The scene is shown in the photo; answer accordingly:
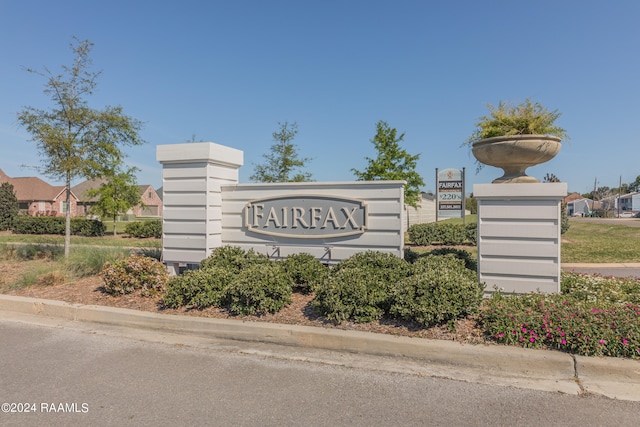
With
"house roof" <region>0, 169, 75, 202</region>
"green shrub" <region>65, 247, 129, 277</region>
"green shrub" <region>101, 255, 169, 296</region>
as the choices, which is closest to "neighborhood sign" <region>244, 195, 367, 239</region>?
"green shrub" <region>101, 255, 169, 296</region>

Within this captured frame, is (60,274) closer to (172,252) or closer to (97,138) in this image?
(172,252)

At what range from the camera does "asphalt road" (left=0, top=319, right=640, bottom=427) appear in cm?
298

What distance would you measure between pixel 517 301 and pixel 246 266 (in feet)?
12.3

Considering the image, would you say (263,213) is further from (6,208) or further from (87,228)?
(6,208)

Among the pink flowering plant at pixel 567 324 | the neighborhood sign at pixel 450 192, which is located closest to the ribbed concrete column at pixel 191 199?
the pink flowering plant at pixel 567 324

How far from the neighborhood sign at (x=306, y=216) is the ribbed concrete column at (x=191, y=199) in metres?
0.63

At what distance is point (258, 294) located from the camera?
4965mm

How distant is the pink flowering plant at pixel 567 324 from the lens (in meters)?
3.69

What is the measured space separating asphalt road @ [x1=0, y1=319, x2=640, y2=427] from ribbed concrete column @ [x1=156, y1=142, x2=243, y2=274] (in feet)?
9.56

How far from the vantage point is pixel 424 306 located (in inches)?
169

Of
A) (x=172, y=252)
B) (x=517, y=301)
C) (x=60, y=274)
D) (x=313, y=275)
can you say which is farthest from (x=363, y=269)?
(x=60, y=274)

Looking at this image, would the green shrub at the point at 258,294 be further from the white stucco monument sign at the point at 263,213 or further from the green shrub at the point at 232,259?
the white stucco monument sign at the point at 263,213

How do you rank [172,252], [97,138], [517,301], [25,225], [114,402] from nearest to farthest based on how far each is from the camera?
[114,402] → [517,301] → [172,252] → [97,138] → [25,225]

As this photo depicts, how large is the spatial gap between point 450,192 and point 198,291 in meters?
14.4
